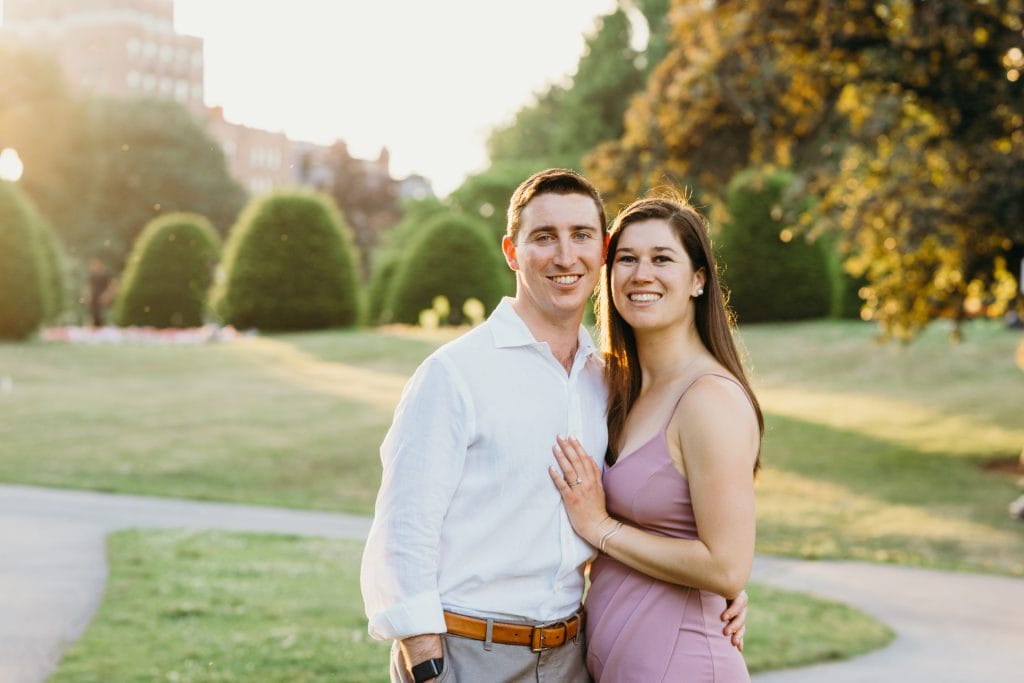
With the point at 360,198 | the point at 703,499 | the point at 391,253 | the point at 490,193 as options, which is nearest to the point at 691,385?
the point at 703,499

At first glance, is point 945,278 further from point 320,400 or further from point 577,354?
point 577,354

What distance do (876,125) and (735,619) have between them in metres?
12.0

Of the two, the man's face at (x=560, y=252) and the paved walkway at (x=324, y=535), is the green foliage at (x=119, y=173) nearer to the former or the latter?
the paved walkway at (x=324, y=535)

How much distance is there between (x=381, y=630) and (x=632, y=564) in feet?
2.19

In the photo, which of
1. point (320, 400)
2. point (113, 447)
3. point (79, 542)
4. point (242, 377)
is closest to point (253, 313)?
point (242, 377)

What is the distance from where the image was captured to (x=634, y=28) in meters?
49.7

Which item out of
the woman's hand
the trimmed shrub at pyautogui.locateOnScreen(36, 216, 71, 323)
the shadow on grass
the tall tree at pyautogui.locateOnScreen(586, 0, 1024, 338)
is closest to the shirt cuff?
the woman's hand

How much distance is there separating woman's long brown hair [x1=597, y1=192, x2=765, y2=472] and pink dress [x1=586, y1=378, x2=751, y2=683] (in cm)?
19

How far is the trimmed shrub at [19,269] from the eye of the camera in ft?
81.7

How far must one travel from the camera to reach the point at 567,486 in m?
3.09

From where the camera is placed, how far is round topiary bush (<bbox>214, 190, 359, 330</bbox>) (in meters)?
26.7

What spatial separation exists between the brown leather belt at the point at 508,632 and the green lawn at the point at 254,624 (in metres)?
2.85

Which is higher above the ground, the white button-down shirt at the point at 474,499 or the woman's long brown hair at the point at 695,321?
the woman's long brown hair at the point at 695,321

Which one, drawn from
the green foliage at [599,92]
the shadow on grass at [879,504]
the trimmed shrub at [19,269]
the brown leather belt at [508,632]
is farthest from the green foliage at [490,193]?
the brown leather belt at [508,632]
